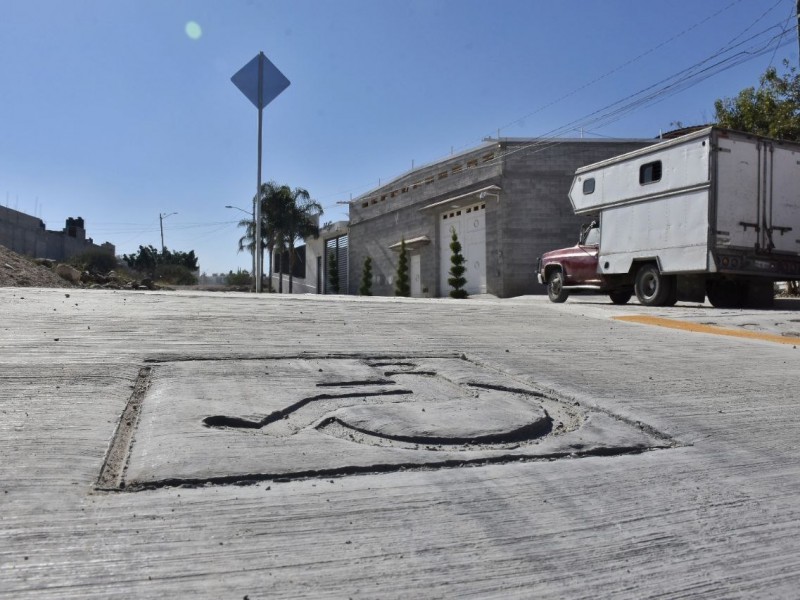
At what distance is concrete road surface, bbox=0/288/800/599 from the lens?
7.52ft

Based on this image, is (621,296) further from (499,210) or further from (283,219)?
(283,219)

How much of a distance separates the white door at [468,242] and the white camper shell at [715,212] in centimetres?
1311

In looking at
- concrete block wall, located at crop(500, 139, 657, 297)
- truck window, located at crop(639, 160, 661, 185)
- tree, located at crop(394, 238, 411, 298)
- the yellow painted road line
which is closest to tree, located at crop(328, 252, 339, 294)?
tree, located at crop(394, 238, 411, 298)

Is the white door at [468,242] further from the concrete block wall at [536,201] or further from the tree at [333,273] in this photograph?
the tree at [333,273]

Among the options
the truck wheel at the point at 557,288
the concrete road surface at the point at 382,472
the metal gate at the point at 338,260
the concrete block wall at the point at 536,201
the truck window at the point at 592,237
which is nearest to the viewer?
the concrete road surface at the point at 382,472

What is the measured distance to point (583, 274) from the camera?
1681 centimetres

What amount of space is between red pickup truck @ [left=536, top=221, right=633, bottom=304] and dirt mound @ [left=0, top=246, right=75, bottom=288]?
1304 cm

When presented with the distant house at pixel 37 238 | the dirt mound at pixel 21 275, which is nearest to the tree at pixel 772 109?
the dirt mound at pixel 21 275

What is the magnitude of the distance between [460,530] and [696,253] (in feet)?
39.5

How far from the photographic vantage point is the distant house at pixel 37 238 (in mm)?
31008

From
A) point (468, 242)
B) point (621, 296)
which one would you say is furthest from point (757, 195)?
point (468, 242)

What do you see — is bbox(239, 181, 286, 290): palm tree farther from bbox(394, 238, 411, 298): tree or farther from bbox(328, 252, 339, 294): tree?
bbox(394, 238, 411, 298): tree

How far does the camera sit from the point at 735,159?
42.1ft

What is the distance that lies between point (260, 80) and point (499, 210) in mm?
11192
